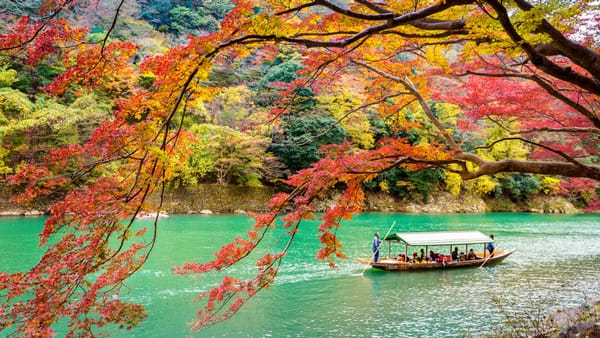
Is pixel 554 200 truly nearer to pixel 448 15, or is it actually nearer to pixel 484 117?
pixel 484 117

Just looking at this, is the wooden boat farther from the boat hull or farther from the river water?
the river water

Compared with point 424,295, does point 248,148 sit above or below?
above

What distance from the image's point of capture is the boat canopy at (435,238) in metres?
13.1

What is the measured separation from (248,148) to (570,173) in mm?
21917

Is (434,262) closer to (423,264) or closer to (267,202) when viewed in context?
(423,264)

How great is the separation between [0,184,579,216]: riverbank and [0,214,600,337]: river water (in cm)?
735

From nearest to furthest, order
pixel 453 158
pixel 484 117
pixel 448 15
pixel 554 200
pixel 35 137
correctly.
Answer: pixel 448 15 → pixel 453 158 → pixel 484 117 → pixel 35 137 → pixel 554 200

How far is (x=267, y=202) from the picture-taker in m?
22.8

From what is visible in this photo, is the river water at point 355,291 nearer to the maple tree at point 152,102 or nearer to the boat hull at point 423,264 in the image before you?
the boat hull at point 423,264

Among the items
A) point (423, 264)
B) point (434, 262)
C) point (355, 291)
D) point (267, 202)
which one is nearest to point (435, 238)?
point (434, 262)

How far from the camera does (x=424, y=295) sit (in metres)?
10.1

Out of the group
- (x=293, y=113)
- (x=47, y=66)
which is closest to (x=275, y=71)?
(x=293, y=113)

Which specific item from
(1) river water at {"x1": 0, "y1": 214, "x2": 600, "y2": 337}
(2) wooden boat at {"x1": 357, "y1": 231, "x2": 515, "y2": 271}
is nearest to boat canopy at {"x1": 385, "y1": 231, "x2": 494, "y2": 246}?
(2) wooden boat at {"x1": 357, "y1": 231, "x2": 515, "y2": 271}

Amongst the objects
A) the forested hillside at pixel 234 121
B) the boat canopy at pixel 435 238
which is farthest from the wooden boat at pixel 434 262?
the forested hillside at pixel 234 121
